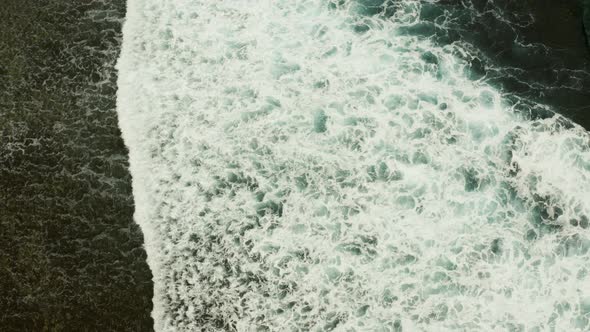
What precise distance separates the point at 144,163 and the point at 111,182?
0.58 m

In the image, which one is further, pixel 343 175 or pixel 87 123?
pixel 87 123

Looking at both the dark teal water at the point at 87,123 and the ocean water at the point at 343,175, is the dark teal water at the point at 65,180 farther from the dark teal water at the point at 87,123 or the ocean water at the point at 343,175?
the ocean water at the point at 343,175

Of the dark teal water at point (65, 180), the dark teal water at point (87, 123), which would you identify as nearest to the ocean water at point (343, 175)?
the dark teal water at point (87, 123)

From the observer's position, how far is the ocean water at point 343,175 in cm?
793

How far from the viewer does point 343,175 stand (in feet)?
29.5

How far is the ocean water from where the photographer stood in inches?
312

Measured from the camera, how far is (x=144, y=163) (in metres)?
9.05

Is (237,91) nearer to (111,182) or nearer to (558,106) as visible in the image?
(111,182)

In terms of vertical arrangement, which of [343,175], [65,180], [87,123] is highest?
[87,123]

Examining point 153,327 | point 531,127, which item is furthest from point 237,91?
point 531,127

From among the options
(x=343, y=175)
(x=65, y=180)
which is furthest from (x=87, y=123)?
(x=343, y=175)

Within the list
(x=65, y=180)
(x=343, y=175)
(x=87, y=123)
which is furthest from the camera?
(x=87, y=123)

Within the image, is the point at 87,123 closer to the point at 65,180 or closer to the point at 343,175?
the point at 65,180

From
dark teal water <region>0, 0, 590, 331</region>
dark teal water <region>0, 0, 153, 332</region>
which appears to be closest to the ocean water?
dark teal water <region>0, 0, 590, 331</region>
